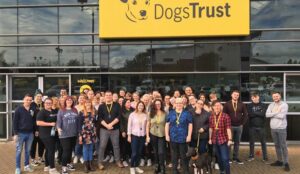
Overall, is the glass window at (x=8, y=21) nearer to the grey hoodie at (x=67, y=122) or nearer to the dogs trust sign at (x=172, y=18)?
the dogs trust sign at (x=172, y=18)

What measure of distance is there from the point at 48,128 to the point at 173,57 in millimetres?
5435

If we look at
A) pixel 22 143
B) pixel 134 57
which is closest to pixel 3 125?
pixel 22 143

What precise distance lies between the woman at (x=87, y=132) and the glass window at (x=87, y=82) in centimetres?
385

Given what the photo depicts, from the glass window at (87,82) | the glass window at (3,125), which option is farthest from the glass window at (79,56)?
the glass window at (3,125)

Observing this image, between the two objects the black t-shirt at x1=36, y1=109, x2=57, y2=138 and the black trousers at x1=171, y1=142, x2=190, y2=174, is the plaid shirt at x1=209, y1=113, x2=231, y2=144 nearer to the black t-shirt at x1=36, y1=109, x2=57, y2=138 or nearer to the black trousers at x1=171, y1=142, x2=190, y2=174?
the black trousers at x1=171, y1=142, x2=190, y2=174

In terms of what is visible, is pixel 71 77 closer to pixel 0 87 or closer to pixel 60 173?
pixel 0 87

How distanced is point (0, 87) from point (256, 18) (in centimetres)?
949

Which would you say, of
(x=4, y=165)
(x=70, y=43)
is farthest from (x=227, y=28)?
(x=4, y=165)

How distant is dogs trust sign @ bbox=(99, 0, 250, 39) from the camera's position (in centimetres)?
1205

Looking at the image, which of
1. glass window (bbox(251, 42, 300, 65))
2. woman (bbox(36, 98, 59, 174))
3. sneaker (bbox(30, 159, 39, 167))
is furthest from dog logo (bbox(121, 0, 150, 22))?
sneaker (bbox(30, 159, 39, 167))

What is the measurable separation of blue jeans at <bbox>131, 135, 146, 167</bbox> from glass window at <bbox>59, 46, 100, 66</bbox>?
4800 mm

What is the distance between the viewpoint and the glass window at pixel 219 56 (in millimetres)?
12227

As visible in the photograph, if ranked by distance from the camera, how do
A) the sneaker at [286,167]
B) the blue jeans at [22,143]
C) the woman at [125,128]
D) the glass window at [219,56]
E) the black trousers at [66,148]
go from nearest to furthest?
the black trousers at [66,148], the blue jeans at [22,143], the sneaker at [286,167], the woman at [125,128], the glass window at [219,56]

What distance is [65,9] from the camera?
1326cm
